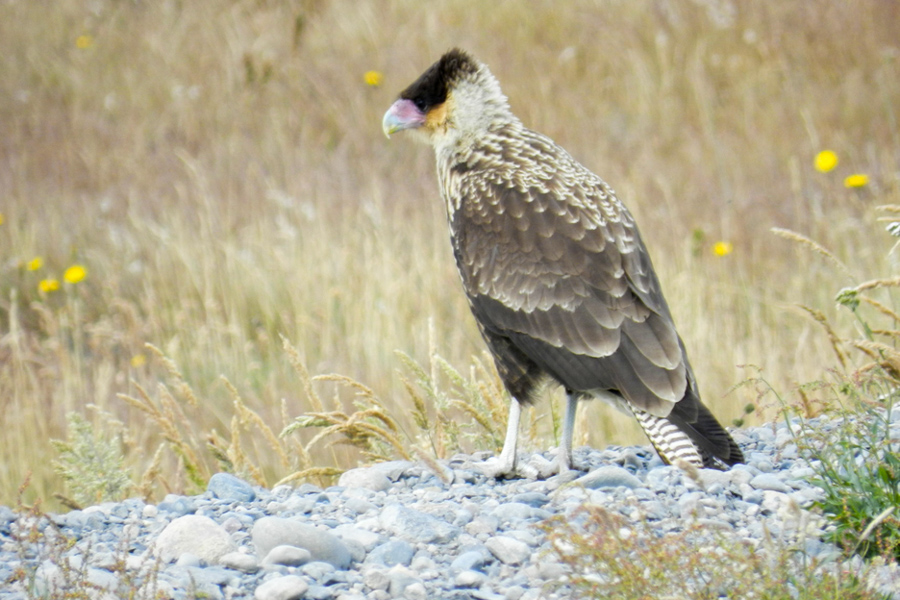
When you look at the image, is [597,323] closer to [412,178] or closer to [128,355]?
[128,355]

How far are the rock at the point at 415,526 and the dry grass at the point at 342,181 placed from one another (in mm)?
1826

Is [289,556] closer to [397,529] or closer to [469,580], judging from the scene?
[397,529]

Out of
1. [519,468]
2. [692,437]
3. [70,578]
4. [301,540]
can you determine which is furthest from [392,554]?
[692,437]

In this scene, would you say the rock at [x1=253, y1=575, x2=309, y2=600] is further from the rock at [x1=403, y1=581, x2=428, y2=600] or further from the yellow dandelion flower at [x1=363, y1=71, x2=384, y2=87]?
the yellow dandelion flower at [x1=363, y1=71, x2=384, y2=87]

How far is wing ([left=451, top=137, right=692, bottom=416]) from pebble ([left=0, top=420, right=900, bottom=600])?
0.35 meters

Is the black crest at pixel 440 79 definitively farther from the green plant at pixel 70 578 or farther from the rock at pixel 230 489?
the green plant at pixel 70 578

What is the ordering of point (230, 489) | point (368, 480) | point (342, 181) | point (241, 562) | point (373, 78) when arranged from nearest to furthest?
point (241, 562)
point (230, 489)
point (368, 480)
point (342, 181)
point (373, 78)

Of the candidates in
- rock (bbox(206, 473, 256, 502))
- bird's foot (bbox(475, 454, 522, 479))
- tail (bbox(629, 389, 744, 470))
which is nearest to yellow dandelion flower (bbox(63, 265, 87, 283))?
rock (bbox(206, 473, 256, 502))

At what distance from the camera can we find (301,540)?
9.29ft

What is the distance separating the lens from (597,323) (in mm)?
3645

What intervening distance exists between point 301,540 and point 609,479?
106 cm

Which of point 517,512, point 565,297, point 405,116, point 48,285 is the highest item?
point 405,116

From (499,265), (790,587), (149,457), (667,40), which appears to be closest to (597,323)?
(499,265)

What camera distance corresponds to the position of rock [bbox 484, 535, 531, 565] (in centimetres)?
284
